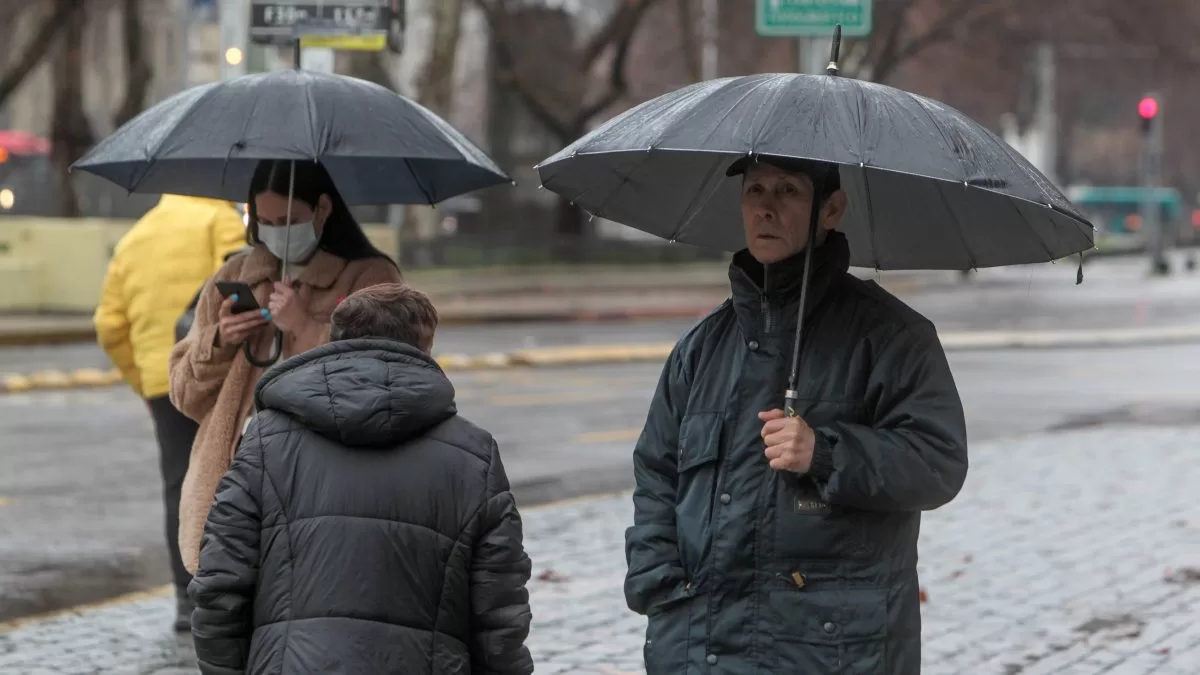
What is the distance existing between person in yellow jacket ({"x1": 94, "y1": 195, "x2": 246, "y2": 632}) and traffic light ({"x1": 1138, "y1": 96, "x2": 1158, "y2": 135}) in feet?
131

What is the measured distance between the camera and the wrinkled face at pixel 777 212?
12.5ft

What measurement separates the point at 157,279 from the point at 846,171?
370cm

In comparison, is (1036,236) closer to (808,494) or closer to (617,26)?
(808,494)

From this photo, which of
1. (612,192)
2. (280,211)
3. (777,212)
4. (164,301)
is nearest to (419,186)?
(280,211)

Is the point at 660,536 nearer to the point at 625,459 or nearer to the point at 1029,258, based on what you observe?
the point at 1029,258

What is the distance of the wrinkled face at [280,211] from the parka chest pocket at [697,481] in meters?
1.78

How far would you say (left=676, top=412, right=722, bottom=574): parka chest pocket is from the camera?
3764 mm

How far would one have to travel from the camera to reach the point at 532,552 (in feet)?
28.4

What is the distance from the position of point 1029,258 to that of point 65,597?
5.05 m

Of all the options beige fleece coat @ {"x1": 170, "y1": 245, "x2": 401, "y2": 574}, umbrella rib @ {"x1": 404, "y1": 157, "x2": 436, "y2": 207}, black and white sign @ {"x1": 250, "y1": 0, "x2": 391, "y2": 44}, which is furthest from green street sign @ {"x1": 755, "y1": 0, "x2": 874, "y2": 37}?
beige fleece coat @ {"x1": 170, "y1": 245, "x2": 401, "y2": 574}

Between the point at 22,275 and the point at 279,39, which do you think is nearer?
the point at 279,39

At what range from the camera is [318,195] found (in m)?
5.29

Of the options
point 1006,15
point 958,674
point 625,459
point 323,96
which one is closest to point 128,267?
point 323,96

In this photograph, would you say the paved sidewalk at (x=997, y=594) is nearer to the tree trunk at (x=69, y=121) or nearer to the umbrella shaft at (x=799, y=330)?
the umbrella shaft at (x=799, y=330)
